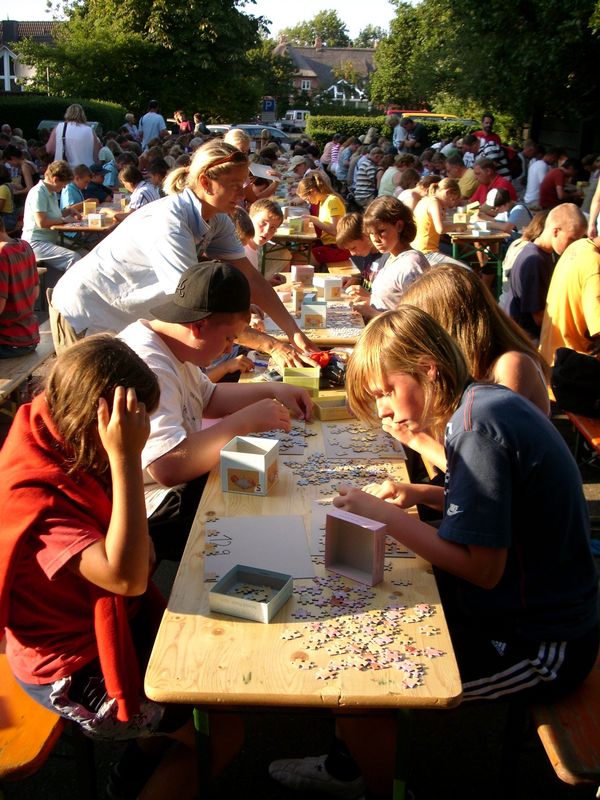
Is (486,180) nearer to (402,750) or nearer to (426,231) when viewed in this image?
(426,231)

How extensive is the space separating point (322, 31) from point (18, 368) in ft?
436

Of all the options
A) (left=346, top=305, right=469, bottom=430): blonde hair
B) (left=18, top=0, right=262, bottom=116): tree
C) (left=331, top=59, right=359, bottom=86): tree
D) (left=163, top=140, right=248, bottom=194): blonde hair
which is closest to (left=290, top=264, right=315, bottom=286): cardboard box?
(left=163, top=140, right=248, bottom=194): blonde hair

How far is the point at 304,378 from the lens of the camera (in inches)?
128

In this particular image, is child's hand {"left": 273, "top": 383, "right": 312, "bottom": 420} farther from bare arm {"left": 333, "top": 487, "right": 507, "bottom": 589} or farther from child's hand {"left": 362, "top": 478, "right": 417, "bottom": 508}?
bare arm {"left": 333, "top": 487, "right": 507, "bottom": 589}

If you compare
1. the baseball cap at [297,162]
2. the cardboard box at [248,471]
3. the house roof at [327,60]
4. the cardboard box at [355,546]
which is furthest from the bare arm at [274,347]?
the house roof at [327,60]

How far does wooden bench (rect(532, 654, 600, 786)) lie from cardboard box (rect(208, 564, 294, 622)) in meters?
0.71

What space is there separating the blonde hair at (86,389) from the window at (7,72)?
6483 cm

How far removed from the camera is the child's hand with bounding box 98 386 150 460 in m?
1.76

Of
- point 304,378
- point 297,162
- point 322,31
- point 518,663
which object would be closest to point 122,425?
point 518,663

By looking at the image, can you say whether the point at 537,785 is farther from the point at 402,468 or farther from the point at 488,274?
the point at 488,274

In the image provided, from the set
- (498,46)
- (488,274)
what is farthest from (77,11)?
(488,274)

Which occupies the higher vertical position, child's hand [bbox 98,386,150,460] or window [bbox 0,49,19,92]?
window [bbox 0,49,19,92]

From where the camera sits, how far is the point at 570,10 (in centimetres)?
1672

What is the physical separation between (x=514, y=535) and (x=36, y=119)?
23368mm
